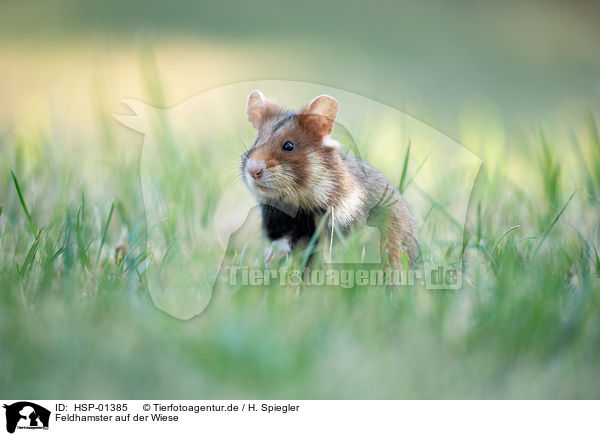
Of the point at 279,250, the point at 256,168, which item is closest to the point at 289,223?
the point at 279,250

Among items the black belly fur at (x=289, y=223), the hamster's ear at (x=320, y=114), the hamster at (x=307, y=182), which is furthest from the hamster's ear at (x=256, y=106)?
the black belly fur at (x=289, y=223)

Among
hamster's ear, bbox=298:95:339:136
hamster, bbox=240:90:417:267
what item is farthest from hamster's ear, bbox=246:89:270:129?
hamster's ear, bbox=298:95:339:136

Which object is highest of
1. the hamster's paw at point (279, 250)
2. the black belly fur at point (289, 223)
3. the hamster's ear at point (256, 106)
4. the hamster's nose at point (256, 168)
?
the hamster's ear at point (256, 106)

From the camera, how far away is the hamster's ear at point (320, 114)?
5.88 ft

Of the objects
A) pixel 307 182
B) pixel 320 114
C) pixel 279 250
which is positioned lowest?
pixel 279 250

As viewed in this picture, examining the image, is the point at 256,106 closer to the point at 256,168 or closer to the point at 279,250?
the point at 256,168

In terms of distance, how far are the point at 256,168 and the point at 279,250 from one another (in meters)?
0.23

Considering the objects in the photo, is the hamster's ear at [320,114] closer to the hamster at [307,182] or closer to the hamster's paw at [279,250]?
the hamster at [307,182]

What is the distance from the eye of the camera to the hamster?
1.80m

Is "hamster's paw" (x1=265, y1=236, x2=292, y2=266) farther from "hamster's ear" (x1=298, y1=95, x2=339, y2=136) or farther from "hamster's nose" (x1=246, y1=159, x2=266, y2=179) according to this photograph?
"hamster's ear" (x1=298, y1=95, x2=339, y2=136)

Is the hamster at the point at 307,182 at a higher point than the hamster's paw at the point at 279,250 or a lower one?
higher

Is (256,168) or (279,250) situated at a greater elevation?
(256,168)

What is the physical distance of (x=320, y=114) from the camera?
1810mm

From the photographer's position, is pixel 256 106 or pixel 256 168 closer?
pixel 256 168
